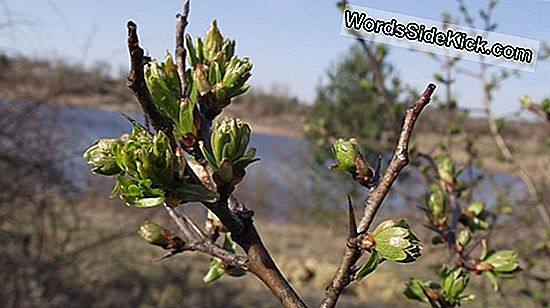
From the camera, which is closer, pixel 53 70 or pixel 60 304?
pixel 53 70

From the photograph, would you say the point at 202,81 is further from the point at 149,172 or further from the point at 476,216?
the point at 476,216

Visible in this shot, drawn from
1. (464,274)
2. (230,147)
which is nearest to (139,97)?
(230,147)

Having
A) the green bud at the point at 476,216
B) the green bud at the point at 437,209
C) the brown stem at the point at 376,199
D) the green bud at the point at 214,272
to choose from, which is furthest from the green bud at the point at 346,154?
the green bud at the point at 476,216

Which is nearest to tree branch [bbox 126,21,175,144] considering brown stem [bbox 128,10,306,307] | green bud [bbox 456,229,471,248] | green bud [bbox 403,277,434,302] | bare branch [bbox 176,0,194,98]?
brown stem [bbox 128,10,306,307]

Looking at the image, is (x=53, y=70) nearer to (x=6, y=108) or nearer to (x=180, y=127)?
(x=6, y=108)

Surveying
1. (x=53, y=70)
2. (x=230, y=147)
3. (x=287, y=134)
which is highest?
(x=287, y=134)

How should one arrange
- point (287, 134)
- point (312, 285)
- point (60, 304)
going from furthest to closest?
point (287, 134)
point (312, 285)
point (60, 304)

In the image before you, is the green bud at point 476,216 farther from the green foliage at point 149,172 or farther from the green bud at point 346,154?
the green foliage at point 149,172

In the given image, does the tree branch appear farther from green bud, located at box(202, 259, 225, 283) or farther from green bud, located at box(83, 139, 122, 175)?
green bud, located at box(202, 259, 225, 283)
